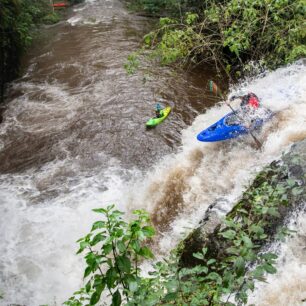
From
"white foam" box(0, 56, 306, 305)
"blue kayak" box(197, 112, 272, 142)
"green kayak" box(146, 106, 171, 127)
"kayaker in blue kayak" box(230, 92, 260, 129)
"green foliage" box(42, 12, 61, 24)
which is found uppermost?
"green foliage" box(42, 12, 61, 24)

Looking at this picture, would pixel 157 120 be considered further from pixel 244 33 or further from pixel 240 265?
pixel 240 265

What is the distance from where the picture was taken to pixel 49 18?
1630 cm

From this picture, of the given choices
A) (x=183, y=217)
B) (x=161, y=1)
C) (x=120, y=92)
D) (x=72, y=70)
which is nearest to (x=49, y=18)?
(x=161, y=1)

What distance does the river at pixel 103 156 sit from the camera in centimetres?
502

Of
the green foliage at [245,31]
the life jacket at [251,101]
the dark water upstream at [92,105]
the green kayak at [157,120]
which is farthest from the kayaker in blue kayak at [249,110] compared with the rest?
the green kayak at [157,120]

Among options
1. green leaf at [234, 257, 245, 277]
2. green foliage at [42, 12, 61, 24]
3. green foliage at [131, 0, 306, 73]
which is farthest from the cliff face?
green foliage at [42, 12, 61, 24]

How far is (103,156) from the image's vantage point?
7.06 m

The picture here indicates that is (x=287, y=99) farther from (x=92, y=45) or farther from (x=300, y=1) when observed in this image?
(x=92, y=45)

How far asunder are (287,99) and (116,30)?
9.23 m

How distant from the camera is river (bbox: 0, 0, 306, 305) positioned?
502 cm

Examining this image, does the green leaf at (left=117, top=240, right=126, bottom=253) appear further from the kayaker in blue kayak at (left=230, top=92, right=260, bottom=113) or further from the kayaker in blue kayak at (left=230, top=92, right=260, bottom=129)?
the kayaker in blue kayak at (left=230, top=92, right=260, bottom=113)

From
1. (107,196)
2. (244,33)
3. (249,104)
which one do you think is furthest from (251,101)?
(107,196)

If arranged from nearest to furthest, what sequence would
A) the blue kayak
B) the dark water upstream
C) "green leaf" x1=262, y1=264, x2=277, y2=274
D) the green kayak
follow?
"green leaf" x1=262, y1=264, x2=277, y2=274 → the blue kayak → the dark water upstream → the green kayak

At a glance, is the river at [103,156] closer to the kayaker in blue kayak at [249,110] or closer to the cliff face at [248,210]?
the kayaker in blue kayak at [249,110]
